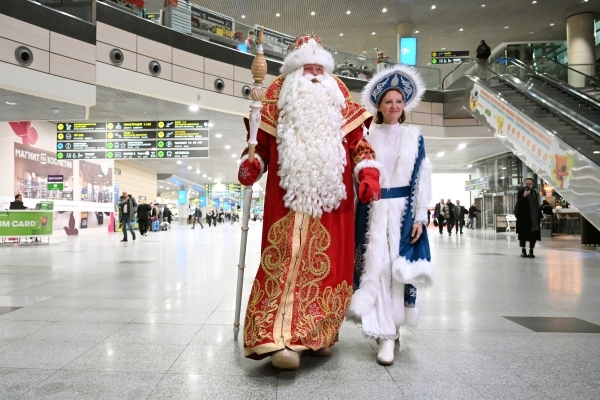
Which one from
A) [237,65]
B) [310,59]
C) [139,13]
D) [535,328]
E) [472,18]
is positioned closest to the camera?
[310,59]

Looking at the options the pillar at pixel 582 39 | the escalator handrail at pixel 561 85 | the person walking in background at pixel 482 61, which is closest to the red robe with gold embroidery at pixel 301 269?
the escalator handrail at pixel 561 85

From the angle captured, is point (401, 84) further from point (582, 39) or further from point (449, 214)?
point (582, 39)

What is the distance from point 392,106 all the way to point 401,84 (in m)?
0.17

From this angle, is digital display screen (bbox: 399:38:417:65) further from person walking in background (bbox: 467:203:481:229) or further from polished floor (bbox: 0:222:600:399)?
polished floor (bbox: 0:222:600:399)

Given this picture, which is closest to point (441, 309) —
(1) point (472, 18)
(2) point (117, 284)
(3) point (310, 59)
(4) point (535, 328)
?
(4) point (535, 328)

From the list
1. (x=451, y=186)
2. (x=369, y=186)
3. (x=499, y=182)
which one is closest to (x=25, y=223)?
(x=369, y=186)

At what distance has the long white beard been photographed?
2.26 meters

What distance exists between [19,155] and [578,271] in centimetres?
1512

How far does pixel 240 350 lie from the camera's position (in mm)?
2500

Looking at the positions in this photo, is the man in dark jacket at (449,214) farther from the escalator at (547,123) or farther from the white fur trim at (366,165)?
the white fur trim at (366,165)

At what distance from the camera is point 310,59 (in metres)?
2.45

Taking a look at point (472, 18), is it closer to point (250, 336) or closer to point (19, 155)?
point (19, 155)

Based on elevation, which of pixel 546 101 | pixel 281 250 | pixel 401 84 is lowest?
pixel 281 250

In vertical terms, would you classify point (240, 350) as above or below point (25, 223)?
below
